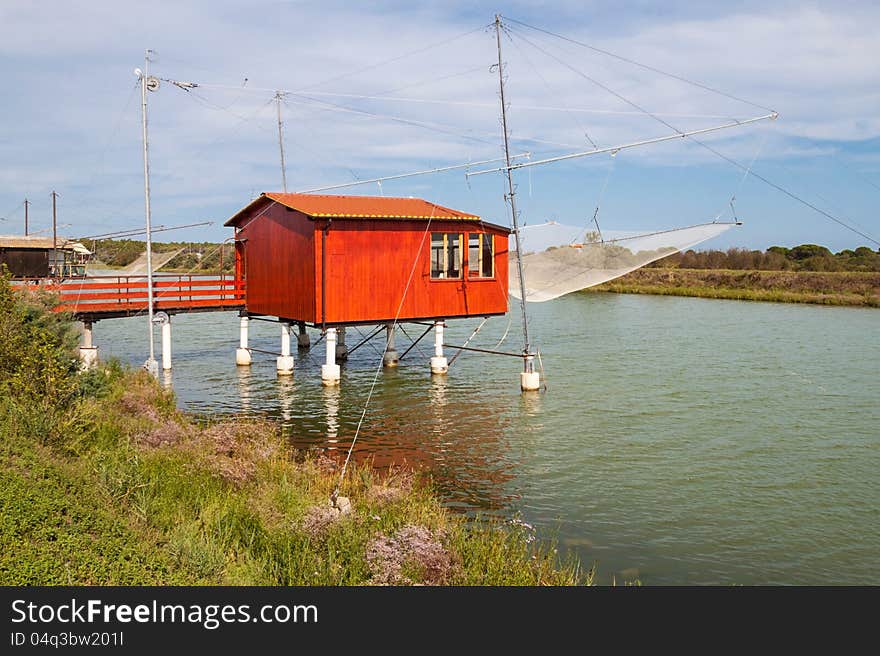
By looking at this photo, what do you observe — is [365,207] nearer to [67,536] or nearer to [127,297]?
[127,297]

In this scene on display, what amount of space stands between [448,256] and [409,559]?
719 inches

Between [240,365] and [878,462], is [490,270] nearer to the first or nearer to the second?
[240,365]

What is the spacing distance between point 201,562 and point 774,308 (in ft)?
181

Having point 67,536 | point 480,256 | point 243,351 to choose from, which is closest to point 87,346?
point 243,351

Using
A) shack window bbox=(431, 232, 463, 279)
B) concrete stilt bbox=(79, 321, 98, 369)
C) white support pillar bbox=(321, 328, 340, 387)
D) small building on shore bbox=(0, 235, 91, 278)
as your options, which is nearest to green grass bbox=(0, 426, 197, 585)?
white support pillar bbox=(321, 328, 340, 387)

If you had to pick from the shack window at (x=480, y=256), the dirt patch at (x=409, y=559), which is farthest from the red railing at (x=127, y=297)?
the dirt patch at (x=409, y=559)

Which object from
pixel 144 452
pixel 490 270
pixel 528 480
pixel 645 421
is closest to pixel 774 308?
pixel 490 270

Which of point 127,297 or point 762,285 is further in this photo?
point 762,285

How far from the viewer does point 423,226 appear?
25188 mm

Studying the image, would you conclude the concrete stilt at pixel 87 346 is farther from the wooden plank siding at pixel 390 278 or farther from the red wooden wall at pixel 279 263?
the wooden plank siding at pixel 390 278

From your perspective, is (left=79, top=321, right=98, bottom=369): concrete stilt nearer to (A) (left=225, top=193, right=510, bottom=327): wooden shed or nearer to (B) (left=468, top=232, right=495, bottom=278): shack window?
(A) (left=225, top=193, right=510, bottom=327): wooden shed

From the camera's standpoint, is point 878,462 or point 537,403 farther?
point 537,403

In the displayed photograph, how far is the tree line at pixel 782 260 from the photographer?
77688mm

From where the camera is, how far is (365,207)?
25.4 m
